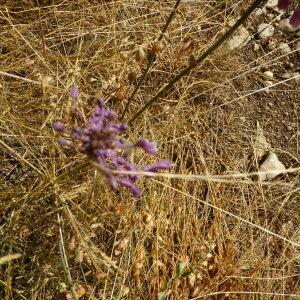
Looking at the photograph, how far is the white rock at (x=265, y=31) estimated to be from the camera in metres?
2.96

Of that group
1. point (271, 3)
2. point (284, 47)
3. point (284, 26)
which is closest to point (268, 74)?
point (284, 47)

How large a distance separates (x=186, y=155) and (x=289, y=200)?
0.61 meters

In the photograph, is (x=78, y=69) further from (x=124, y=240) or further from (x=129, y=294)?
(x=129, y=294)

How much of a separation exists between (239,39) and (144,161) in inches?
39.2

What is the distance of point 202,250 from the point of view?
7.85 ft

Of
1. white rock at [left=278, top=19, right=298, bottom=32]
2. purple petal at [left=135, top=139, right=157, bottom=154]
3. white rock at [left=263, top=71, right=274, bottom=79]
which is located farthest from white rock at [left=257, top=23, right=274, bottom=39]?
purple petal at [left=135, top=139, right=157, bottom=154]

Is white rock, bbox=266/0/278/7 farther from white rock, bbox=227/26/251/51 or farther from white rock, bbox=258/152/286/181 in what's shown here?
white rock, bbox=258/152/286/181

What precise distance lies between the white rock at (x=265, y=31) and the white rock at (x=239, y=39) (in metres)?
0.08

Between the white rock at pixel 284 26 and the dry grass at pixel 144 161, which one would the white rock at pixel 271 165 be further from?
the white rock at pixel 284 26

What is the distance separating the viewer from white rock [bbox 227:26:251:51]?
2871mm

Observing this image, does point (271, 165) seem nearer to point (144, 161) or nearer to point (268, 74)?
point (268, 74)

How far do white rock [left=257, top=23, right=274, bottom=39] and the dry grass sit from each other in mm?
74

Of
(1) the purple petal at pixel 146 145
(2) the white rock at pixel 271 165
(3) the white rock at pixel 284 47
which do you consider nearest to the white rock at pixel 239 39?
(3) the white rock at pixel 284 47

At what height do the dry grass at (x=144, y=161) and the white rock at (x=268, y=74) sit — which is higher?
the white rock at (x=268, y=74)
